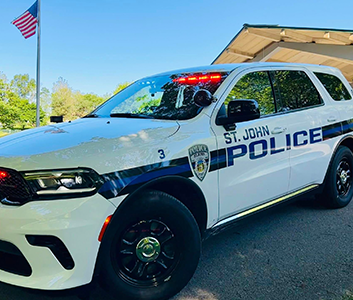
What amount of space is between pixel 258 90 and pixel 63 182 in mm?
2270

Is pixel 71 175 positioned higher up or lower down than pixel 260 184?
higher up

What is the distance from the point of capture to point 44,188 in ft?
6.42

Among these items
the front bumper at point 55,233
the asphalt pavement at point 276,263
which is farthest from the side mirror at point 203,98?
the asphalt pavement at point 276,263

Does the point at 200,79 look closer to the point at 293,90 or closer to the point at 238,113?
the point at 238,113

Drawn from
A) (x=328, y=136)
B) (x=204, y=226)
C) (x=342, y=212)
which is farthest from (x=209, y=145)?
(x=342, y=212)

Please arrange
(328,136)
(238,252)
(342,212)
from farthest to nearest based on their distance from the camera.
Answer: (342,212) < (328,136) < (238,252)

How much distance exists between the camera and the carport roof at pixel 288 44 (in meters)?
12.7

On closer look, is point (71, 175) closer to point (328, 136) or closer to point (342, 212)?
point (328, 136)

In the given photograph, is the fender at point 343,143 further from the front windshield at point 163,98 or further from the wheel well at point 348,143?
the front windshield at point 163,98

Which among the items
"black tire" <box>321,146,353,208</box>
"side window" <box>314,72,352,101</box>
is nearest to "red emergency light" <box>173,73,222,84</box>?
"side window" <box>314,72,352,101</box>

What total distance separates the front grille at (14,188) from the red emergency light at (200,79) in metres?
1.92

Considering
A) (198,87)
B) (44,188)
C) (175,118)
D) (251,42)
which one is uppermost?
(251,42)

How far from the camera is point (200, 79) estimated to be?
128 inches

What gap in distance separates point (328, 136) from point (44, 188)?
3374 millimetres
